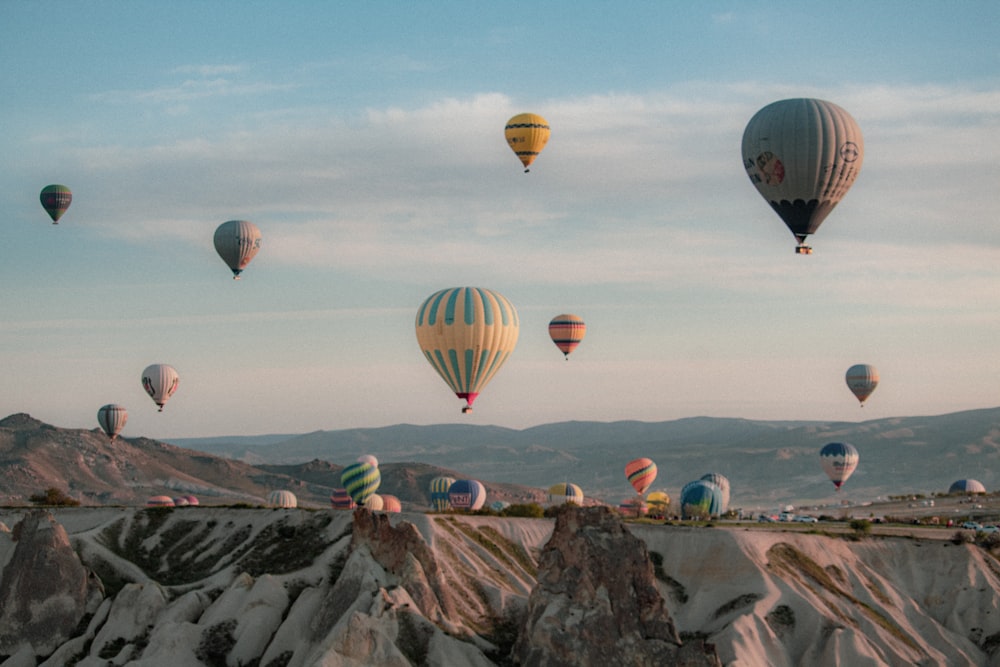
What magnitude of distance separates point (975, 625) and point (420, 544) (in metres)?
40.9

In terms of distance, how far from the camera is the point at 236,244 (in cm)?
12331

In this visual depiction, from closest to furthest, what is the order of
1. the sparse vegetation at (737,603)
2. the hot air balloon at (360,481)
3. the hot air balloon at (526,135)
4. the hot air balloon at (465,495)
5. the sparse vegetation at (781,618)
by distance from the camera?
1. the sparse vegetation at (781,618)
2. the sparse vegetation at (737,603)
3. the hot air balloon at (526,135)
4. the hot air balloon at (465,495)
5. the hot air balloon at (360,481)

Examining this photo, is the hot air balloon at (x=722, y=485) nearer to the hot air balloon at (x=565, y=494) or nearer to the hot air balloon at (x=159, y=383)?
the hot air balloon at (x=565, y=494)

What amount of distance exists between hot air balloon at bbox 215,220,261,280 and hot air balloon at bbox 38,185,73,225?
2997cm

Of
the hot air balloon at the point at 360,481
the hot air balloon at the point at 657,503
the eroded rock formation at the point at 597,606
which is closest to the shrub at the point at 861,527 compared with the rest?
the hot air balloon at the point at 657,503

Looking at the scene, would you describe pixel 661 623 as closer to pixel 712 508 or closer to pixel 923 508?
pixel 712 508

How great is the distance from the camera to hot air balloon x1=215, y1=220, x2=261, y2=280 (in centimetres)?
12331

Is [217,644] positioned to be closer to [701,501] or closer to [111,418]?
[701,501]

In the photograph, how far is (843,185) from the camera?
91000mm

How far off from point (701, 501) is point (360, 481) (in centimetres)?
4465

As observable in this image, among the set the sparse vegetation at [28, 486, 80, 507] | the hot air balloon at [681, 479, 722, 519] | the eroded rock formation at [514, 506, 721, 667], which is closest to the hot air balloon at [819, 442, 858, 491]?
the hot air balloon at [681, 479, 722, 519]

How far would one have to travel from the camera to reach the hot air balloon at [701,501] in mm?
117938

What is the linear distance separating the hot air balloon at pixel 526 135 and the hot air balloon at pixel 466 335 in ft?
61.2

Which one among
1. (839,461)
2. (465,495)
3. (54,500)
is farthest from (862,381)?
(54,500)
